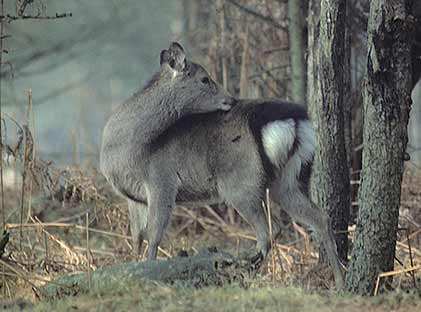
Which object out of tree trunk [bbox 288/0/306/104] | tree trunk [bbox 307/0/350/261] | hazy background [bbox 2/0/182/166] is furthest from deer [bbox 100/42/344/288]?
hazy background [bbox 2/0/182/166]

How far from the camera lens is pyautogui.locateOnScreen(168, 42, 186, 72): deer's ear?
9094 millimetres

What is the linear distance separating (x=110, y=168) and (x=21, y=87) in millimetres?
19342

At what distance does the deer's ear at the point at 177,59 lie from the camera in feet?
29.8

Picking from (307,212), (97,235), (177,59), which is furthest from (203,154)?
(97,235)

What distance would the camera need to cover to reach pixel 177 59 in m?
9.12

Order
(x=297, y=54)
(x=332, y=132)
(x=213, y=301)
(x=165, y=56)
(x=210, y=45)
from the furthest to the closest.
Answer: (x=210, y=45)
(x=297, y=54)
(x=165, y=56)
(x=332, y=132)
(x=213, y=301)

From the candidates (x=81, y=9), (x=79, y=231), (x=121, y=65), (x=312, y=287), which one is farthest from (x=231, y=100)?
(x=121, y=65)

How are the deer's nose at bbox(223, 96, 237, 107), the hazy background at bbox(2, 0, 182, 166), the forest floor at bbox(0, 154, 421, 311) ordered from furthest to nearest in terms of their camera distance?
1. the hazy background at bbox(2, 0, 182, 166)
2. the deer's nose at bbox(223, 96, 237, 107)
3. the forest floor at bbox(0, 154, 421, 311)

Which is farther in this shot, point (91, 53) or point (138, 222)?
point (91, 53)

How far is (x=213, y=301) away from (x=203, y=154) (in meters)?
2.50

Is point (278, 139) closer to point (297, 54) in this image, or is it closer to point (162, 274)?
point (162, 274)

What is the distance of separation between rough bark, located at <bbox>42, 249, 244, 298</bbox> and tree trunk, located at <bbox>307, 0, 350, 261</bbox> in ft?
4.13

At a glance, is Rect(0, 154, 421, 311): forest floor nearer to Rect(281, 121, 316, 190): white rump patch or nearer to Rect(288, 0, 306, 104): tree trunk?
Rect(281, 121, 316, 190): white rump patch

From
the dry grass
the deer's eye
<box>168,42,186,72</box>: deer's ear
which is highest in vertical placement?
<box>168,42,186,72</box>: deer's ear
